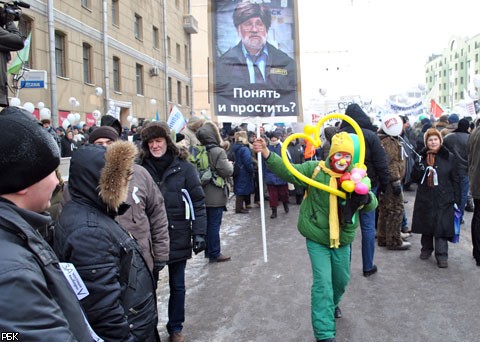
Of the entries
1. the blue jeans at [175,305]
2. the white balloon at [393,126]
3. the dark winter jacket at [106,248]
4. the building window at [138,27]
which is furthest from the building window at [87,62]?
the dark winter jacket at [106,248]

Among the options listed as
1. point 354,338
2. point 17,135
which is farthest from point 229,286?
point 17,135

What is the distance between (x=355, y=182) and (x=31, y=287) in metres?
2.95

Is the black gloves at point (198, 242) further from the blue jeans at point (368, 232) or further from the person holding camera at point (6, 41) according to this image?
the blue jeans at point (368, 232)

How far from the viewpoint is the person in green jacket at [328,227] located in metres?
3.63

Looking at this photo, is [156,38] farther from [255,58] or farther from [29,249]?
[29,249]

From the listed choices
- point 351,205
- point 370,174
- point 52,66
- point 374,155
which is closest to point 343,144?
point 351,205

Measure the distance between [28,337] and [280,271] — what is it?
4.78 metres

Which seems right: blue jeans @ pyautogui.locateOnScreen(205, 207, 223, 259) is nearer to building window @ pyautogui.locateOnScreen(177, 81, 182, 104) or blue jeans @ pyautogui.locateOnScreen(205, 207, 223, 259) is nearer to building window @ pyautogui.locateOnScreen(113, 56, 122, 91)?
building window @ pyautogui.locateOnScreen(113, 56, 122, 91)

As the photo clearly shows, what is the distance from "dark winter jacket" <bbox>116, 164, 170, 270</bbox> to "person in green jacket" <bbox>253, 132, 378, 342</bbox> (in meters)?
1.20

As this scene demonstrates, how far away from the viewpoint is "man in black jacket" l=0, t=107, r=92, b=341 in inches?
45.1

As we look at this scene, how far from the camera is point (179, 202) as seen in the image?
394cm

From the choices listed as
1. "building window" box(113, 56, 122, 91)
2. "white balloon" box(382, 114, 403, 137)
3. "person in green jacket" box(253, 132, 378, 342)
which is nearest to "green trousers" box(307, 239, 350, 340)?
"person in green jacket" box(253, 132, 378, 342)

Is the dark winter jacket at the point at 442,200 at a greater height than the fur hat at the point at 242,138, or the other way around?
the fur hat at the point at 242,138

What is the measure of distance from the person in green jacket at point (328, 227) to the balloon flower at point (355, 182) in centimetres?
6
